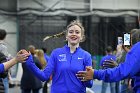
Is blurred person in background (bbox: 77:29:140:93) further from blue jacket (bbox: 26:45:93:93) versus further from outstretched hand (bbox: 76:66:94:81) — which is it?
blue jacket (bbox: 26:45:93:93)

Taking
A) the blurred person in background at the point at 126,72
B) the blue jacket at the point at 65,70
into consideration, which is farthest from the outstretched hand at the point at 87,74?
the blue jacket at the point at 65,70

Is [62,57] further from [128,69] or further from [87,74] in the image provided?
[128,69]

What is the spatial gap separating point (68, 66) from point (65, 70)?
6 centimetres

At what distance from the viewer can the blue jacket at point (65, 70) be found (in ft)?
17.0

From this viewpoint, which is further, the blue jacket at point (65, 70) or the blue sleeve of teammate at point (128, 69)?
the blue jacket at point (65, 70)

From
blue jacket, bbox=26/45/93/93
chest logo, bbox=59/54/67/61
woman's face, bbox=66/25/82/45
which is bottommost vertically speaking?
blue jacket, bbox=26/45/93/93

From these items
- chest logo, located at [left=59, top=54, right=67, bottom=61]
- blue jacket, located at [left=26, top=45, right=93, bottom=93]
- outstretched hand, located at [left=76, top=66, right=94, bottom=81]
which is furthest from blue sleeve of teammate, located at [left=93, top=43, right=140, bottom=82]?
chest logo, located at [left=59, top=54, right=67, bottom=61]

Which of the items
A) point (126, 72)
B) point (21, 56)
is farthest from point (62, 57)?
point (126, 72)

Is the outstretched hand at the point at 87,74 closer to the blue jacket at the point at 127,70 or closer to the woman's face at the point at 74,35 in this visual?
the blue jacket at the point at 127,70

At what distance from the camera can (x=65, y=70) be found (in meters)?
5.18

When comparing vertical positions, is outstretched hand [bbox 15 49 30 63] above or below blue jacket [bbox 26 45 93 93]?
above

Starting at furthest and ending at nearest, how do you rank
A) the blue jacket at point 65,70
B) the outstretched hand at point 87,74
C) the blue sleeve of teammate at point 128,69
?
the blue jacket at point 65,70, the outstretched hand at point 87,74, the blue sleeve of teammate at point 128,69

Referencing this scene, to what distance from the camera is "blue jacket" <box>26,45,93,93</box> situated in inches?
204

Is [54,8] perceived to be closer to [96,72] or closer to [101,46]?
[101,46]
